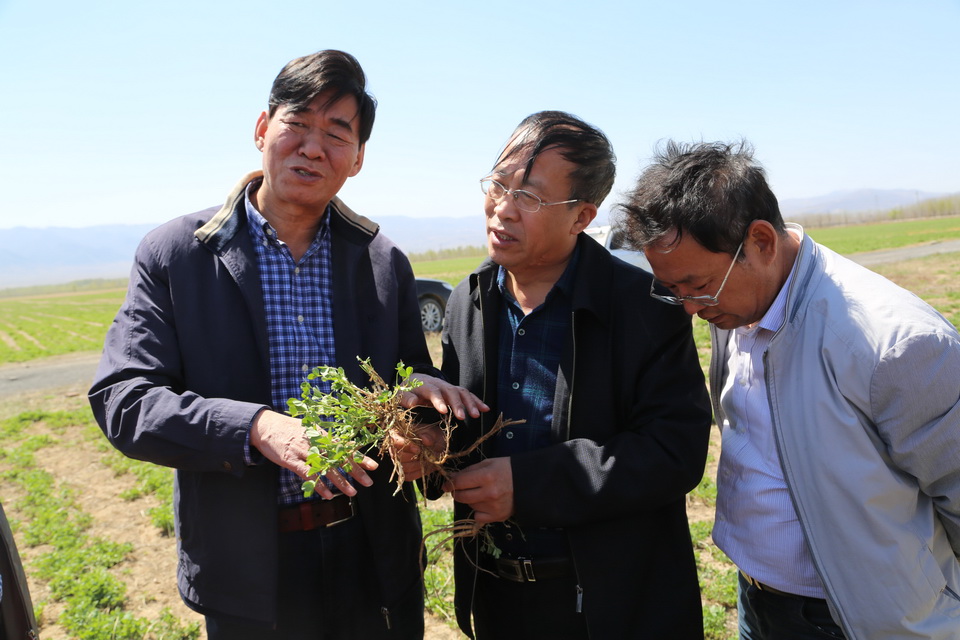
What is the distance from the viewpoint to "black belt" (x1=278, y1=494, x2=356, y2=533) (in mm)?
2160

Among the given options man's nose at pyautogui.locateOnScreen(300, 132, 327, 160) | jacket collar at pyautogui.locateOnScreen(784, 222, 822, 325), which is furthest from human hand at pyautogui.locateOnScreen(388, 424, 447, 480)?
jacket collar at pyautogui.locateOnScreen(784, 222, 822, 325)

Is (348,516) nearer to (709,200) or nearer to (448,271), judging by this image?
(709,200)

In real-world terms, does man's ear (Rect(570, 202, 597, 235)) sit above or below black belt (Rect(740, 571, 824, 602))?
above

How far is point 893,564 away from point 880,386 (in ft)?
1.56

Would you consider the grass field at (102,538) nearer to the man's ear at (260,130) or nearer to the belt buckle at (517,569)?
the belt buckle at (517,569)

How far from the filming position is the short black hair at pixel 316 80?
2.20 m

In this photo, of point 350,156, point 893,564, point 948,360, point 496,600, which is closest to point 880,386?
point 948,360

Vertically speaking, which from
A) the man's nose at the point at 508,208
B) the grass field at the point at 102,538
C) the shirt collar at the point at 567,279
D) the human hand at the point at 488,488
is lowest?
the grass field at the point at 102,538

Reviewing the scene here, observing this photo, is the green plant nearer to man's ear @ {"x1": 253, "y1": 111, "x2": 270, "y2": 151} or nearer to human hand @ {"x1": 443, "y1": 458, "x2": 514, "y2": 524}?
human hand @ {"x1": 443, "y1": 458, "x2": 514, "y2": 524}

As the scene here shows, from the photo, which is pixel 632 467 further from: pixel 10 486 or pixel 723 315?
pixel 10 486

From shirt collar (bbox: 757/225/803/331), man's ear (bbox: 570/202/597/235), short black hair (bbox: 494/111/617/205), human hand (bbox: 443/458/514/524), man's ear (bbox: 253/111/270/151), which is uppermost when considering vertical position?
man's ear (bbox: 253/111/270/151)

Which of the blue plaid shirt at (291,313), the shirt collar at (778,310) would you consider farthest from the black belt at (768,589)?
the blue plaid shirt at (291,313)

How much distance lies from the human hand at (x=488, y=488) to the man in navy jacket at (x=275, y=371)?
205 mm

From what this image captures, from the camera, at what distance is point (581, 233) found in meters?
2.35
